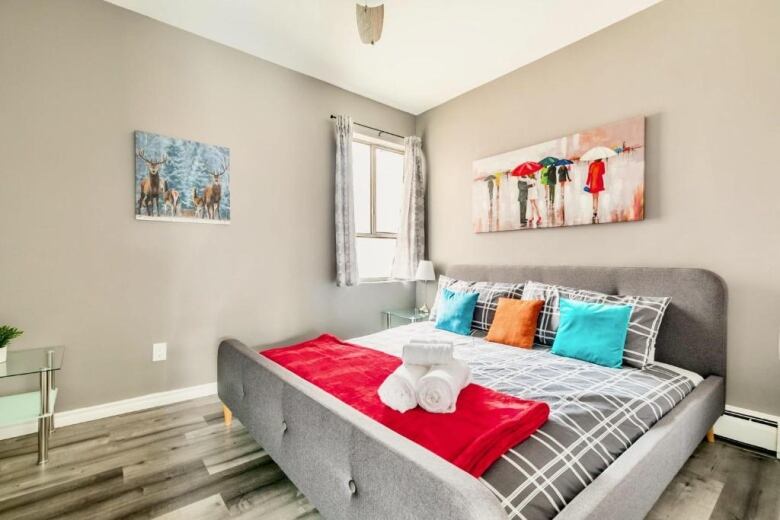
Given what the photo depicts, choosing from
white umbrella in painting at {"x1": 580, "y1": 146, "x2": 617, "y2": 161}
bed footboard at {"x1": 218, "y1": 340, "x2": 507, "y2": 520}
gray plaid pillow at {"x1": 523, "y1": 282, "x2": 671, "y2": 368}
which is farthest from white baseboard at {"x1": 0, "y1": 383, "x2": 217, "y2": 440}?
white umbrella in painting at {"x1": 580, "y1": 146, "x2": 617, "y2": 161}

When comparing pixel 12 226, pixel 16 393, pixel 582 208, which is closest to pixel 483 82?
pixel 582 208

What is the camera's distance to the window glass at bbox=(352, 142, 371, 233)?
3.72 meters

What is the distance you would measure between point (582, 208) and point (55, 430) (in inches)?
148

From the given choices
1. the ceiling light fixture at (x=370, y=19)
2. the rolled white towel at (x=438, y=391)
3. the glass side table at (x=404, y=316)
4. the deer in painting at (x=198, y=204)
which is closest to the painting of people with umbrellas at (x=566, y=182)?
the glass side table at (x=404, y=316)

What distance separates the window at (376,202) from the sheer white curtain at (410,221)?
0.11 metres

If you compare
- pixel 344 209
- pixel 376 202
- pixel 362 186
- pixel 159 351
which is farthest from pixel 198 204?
pixel 376 202

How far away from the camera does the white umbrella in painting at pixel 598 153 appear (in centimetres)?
254

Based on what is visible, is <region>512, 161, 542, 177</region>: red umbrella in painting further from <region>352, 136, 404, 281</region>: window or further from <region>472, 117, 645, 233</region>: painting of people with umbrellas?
<region>352, 136, 404, 281</region>: window

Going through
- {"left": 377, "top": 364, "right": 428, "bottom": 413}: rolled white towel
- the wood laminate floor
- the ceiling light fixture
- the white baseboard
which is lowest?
the wood laminate floor

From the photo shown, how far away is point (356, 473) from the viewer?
1096 millimetres

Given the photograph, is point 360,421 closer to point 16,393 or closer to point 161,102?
point 16,393

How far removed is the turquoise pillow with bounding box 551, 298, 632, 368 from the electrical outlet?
104 inches

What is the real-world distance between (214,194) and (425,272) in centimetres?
206

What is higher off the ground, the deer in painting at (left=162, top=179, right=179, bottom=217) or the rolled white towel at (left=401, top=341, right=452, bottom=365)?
the deer in painting at (left=162, top=179, right=179, bottom=217)
